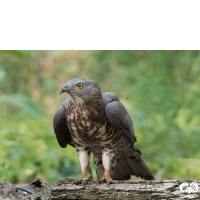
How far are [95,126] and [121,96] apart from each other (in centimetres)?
655

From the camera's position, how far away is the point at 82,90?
356cm

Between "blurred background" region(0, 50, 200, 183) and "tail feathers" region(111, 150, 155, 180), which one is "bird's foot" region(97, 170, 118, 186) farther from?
"blurred background" region(0, 50, 200, 183)

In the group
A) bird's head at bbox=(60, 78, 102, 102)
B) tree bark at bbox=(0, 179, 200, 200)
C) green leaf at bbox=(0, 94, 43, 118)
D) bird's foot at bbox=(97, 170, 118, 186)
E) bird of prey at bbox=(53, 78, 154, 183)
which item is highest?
green leaf at bbox=(0, 94, 43, 118)

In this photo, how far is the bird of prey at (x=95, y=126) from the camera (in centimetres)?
361

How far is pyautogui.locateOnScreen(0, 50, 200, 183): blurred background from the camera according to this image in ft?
19.6

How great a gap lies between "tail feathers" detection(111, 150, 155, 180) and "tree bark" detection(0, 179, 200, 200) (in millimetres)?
793

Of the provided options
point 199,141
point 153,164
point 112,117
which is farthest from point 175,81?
point 112,117

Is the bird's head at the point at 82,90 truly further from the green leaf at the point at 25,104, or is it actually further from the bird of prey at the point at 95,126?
the green leaf at the point at 25,104

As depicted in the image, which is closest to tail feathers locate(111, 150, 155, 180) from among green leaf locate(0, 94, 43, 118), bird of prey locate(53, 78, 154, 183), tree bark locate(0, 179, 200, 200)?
bird of prey locate(53, 78, 154, 183)

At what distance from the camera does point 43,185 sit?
12.4ft

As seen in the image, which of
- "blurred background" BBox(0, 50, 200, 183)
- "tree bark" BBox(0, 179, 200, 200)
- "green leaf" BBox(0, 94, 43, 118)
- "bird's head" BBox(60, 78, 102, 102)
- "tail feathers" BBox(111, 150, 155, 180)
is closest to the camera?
"tree bark" BBox(0, 179, 200, 200)

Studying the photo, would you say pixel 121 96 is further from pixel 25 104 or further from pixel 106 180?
pixel 106 180

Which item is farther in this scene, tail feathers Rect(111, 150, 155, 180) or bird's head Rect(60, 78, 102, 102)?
tail feathers Rect(111, 150, 155, 180)

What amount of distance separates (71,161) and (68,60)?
542 centimetres
